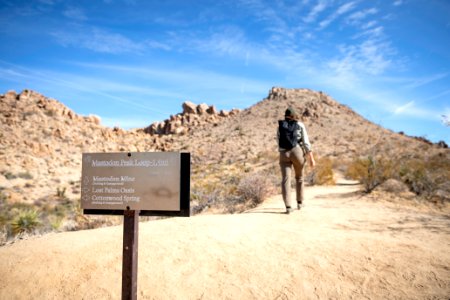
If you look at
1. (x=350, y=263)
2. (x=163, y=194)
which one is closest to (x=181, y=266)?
(x=163, y=194)

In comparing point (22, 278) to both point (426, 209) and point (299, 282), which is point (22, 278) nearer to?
point (299, 282)

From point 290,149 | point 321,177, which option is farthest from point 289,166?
point 321,177

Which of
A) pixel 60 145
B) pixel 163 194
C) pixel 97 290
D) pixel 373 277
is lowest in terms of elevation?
pixel 97 290

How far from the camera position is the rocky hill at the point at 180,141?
20.1 m

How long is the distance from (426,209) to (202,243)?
506 centimetres

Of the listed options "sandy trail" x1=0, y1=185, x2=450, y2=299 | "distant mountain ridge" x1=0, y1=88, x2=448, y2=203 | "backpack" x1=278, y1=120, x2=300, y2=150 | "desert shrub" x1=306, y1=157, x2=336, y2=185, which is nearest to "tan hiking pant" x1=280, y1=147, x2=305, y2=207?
"backpack" x1=278, y1=120, x2=300, y2=150

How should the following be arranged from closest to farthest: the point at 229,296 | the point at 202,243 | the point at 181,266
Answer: the point at 229,296 < the point at 181,266 < the point at 202,243

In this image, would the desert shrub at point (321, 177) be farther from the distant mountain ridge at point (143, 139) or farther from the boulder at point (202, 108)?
the boulder at point (202, 108)

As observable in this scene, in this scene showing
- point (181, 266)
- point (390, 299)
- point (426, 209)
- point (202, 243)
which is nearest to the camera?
point (390, 299)

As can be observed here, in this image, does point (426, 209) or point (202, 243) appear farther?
point (426, 209)

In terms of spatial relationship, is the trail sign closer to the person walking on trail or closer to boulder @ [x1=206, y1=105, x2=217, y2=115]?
the person walking on trail

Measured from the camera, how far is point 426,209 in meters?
6.16

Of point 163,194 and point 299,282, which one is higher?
point 163,194

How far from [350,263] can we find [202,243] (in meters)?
1.71
